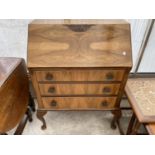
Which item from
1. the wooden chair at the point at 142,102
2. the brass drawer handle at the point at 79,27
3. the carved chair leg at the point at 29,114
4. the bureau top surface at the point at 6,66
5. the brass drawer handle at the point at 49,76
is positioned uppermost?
the brass drawer handle at the point at 79,27

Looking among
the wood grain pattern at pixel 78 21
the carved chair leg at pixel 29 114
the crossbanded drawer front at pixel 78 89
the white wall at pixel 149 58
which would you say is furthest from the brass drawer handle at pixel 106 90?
the carved chair leg at pixel 29 114

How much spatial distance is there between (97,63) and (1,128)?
33.7 inches

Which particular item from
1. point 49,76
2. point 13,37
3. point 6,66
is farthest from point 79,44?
point 13,37

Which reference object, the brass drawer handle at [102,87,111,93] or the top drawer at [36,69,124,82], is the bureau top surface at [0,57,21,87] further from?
the brass drawer handle at [102,87,111,93]

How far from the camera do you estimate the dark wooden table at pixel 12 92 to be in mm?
1337

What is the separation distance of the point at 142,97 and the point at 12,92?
1.10 m

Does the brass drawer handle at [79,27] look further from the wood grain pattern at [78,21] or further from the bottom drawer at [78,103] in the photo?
the bottom drawer at [78,103]

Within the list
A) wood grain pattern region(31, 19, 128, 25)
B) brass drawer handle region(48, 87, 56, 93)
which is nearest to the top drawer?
brass drawer handle region(48, 87, 56, 93)

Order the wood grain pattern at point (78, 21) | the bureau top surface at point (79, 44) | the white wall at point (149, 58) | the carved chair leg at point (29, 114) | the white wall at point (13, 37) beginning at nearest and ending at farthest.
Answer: the bureau top surface at point (79, 44) < the wood grain pattern at point (78, 21) < the white wall at point (13, 37) < the white wall at point (149, 58) < the carved chair leg at point (29, 114)

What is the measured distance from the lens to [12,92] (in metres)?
1.45

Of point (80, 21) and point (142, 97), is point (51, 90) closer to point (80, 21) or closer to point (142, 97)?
point (80, 21)

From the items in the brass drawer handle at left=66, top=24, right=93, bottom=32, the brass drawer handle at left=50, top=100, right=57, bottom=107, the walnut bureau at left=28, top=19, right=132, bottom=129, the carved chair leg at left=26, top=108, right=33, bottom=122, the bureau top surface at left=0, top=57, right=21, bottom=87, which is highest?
the brass drawer handle at left=66, top=24, right=93, bottom=32

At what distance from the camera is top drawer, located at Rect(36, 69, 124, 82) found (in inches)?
51.6
